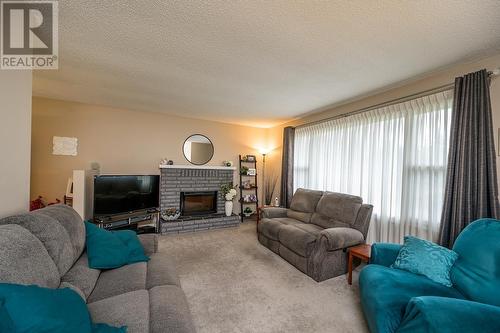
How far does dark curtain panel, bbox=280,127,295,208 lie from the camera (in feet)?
15.0

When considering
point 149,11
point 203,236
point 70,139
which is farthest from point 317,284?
point 70,139

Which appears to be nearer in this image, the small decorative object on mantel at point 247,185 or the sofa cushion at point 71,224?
→ the sofa cushion at point 71,224

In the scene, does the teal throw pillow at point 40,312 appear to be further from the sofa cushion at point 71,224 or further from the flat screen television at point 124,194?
the flat screen television at point 124,194

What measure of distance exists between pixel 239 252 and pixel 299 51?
2.82 meters

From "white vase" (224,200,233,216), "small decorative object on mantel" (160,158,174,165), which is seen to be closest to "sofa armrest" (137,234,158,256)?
"small decorative object on mantel" (160,158,174,165)

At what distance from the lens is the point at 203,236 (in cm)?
398

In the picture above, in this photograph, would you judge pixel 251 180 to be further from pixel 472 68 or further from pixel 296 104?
pixel 472 68

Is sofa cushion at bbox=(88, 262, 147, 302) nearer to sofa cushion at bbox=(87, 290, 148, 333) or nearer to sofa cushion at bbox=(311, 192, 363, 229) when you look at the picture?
sofa cushion at bbox=(87, 290, 148, 333)

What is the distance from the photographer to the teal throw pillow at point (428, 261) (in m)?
1.67

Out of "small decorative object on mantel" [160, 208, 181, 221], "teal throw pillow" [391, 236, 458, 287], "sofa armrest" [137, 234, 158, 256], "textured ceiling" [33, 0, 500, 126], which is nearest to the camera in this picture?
"textured ceiling" [33, 0, 500, 126]

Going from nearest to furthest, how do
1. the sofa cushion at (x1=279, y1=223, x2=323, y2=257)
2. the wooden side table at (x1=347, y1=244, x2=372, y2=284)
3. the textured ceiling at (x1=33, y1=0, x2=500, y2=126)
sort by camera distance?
1. the textured ceiling at (x1=33, y1=0, x2=500, y2=126)
2. the wooden side table at (x1=347, y1=244, x2=372, y2=284)
3. the sofa cushion at (x1=279, y1=223, x2=323, y2=257)

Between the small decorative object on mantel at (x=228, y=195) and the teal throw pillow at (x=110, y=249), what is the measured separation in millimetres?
2827

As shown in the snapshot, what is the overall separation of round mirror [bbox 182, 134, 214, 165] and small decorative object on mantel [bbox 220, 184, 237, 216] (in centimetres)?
79

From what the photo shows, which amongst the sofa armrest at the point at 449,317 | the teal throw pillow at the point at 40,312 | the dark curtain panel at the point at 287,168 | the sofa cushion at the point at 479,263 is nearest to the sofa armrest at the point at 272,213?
the dark curtain panel at the point at 287,168
